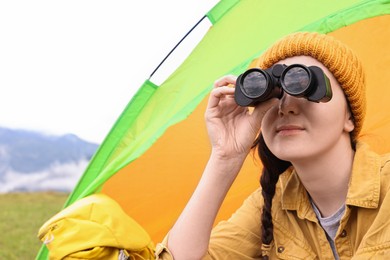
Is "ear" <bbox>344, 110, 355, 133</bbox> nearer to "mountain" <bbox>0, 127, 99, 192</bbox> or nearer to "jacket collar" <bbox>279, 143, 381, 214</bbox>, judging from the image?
"jacket collar" <bbox>279, 143, 381, 214</bbox>

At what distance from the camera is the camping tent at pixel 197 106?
1.86 meters

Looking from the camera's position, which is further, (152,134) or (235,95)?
(152,134)

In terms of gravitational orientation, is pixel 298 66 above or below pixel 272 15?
below

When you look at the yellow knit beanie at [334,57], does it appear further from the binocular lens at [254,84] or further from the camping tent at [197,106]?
the camping tent at [197,106]

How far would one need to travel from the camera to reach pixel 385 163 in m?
1.37

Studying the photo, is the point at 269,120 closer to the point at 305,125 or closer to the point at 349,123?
the point at 305,125

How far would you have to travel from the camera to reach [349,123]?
4.55 ft

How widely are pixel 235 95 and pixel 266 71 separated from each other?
88 millimetres

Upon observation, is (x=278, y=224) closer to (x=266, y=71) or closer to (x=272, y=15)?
(x=266, y=71)

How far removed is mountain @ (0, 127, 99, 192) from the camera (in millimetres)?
5551

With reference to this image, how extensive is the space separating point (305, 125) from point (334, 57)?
18cm

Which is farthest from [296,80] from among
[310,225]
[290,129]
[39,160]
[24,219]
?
[39,160]

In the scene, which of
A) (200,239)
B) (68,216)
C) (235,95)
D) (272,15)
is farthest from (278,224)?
(272,15)

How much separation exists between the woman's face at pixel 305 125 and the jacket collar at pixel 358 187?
3.5 inches
